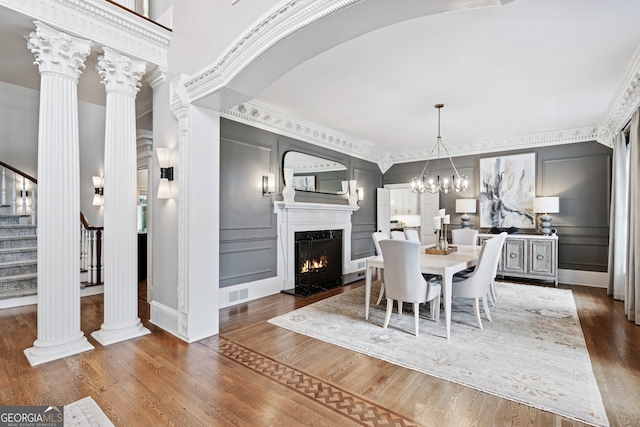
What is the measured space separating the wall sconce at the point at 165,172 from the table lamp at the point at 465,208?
5528 mm

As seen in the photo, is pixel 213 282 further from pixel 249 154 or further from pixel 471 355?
pixel 471 355

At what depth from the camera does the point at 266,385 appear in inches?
85.9

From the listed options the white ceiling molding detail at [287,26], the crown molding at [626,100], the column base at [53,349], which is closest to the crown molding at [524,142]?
the crown molding at [626,100]

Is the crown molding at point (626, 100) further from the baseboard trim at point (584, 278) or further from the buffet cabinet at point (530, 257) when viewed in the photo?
the baseboard trim at point (584, 278)

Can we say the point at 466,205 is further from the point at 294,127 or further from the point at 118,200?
the point at 118,200

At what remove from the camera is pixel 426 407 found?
1.95 metres

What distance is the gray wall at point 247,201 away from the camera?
163 inches

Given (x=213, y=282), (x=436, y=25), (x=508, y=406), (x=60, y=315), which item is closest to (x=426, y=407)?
(x=508, y=406)

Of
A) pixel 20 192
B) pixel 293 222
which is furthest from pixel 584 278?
pixel 20 192

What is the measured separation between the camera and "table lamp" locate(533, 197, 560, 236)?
5.29 metres

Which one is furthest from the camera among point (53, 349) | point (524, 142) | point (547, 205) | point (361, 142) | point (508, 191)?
point (361, 142)

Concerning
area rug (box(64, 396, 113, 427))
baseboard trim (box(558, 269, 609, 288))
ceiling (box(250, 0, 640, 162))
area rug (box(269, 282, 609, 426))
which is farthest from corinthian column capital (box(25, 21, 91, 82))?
baseboard trim (box(558, 269, 609, 288))

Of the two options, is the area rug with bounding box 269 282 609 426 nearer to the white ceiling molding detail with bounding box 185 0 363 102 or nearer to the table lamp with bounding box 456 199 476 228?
the table lamp with bounding box 456 199 476 228

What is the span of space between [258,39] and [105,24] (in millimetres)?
1703
